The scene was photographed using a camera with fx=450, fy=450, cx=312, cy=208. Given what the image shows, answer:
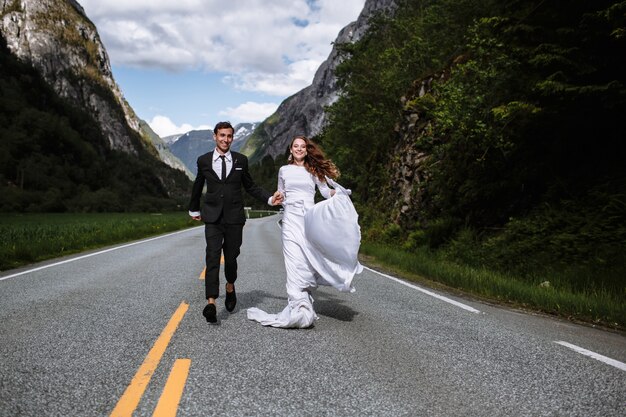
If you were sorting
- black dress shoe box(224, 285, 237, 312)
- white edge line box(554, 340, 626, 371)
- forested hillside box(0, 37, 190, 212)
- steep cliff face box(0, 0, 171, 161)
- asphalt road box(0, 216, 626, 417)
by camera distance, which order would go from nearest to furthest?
asphalt road box(0, 216, 626, 417), white edge line box(554, 340, 626, 371), black dress shoe box(224, 285, 237, 312), forested hillside box(0, 37, 190, 212), steep cliff face box(0, 0, 171, 161)

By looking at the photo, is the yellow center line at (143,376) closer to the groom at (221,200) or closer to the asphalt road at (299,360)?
the asphalt road at (299,360)

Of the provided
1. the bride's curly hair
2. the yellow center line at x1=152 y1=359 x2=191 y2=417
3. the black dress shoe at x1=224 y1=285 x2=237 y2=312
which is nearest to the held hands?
the bride's curly hair

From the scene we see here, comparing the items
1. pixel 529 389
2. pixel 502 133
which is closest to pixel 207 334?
pixel 529 389

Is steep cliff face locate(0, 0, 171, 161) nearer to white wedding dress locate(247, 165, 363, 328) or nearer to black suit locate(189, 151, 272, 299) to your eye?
black suit locate(189, 151, 272, 299)

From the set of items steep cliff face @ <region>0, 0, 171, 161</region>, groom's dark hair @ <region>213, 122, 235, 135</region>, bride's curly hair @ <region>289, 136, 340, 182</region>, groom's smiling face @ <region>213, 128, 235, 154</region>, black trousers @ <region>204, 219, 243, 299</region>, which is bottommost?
black trousers @ <region>204, 219, 243, 299</region>

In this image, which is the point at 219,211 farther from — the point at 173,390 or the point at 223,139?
the point at 173,390

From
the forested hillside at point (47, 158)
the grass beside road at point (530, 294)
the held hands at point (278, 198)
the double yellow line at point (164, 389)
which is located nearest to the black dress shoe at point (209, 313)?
the double yellow line at point (164, 389)

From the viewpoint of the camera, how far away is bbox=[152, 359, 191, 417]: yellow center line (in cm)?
299

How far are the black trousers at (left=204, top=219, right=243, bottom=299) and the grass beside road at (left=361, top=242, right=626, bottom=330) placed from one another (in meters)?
4.68

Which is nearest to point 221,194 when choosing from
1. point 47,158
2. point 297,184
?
point 297,184

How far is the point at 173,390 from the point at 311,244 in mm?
2685

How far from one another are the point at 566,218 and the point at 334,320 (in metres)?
6.58

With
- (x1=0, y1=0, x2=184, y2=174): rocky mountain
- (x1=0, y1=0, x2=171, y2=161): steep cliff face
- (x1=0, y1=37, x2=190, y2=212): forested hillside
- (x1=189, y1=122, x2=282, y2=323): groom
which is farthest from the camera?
(x1=0, y1=0, x2=171, y2=161): steep cliff face

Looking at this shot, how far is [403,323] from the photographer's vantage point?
571 cm
